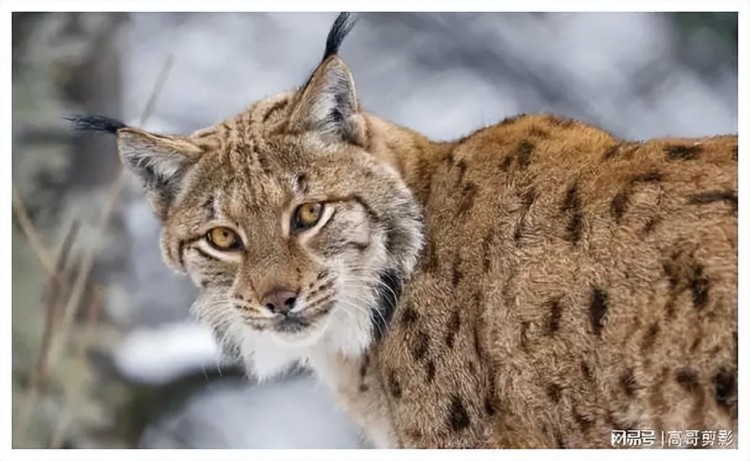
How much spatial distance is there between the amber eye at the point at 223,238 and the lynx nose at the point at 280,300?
0.56 ft

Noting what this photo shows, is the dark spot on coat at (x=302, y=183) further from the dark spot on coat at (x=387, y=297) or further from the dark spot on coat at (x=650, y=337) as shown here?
the dark spot on coat at (x=650, y=337)

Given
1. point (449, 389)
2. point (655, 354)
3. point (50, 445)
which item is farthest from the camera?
point (50, 445)

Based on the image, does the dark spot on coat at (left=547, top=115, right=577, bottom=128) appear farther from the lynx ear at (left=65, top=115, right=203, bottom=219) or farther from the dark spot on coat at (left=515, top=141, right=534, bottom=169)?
the lynx ear at (left=65, top=115, right=203, bottom=219)

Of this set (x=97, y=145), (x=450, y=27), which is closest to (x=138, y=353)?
(x=97, y=145)

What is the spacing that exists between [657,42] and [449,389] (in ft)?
3.63

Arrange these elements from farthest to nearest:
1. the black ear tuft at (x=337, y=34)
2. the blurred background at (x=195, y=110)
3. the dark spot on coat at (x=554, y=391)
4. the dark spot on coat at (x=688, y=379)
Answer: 1. the blurred background at (x=195, y=110)
2. the black ear tuft at (x=337, y=34)
3. the dark spot on coat at (x=554, y=391)
4. the dark spot on coat at (x=688, y=379)

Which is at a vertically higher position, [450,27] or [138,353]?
[450,27]

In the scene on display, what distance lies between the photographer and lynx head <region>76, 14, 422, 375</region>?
Result: 235cm

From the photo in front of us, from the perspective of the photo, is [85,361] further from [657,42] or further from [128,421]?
[657,42]

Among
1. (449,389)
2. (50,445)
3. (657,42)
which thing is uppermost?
(657,42)


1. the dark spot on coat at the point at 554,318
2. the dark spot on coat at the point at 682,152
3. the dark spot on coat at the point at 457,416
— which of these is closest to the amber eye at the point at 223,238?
the dark spot on coat at the point at 457,416

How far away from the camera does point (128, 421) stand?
8.74ft

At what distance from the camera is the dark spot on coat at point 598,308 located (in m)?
2.16

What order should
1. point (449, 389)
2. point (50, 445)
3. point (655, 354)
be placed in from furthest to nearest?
point (50, 445), point (449, 389), point (655, 354)
